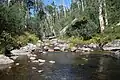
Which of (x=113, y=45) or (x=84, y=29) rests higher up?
(x=84, y=29)

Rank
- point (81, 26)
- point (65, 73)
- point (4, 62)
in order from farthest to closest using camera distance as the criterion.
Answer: point (81, 26), point (4, 62), point (65, 73)

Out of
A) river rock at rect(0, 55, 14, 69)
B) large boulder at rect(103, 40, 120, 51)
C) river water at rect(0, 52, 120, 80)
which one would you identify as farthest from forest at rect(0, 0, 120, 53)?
river water at rect(0, 52, 120, 80)

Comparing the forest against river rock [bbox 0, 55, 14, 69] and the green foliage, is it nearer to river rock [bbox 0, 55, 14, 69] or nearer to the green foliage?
the green foliage

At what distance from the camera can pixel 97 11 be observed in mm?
47250

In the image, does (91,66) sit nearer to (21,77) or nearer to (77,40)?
(21,77)

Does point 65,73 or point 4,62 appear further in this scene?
point 4,62

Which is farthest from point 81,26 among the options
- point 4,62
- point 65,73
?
point 65,73

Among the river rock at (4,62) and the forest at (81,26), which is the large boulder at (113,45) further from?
the river rock at (4,62)

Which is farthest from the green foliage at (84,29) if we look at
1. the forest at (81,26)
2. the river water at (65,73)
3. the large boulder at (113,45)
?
the river water at (65,73)

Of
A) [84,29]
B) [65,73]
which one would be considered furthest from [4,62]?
[84,29]

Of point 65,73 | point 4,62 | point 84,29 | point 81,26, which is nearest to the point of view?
point 65,73

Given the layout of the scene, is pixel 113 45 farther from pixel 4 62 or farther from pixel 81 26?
pixel 4 62

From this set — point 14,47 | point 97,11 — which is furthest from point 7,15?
point 97,11

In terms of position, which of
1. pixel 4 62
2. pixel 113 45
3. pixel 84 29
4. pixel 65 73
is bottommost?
pixel 65 73
